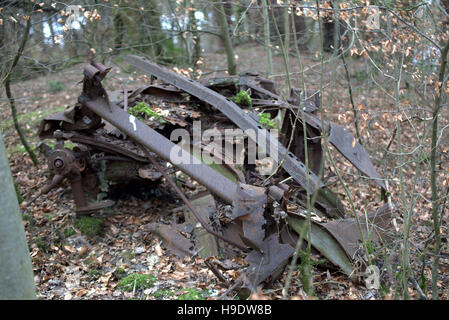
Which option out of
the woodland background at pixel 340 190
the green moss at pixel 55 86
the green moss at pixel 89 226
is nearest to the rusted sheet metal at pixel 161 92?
the woodland background at pixel 340 190

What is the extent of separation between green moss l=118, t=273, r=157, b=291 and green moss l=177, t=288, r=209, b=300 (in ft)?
1.43

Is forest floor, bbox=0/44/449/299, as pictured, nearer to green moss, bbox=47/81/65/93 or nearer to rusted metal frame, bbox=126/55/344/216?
rusted metal frame, bbox=126/55/344/216

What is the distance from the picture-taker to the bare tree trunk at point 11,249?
2.53 meters

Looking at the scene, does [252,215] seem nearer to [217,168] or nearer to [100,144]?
[217,168]

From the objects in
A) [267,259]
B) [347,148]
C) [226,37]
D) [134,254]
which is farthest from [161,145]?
[226,37]

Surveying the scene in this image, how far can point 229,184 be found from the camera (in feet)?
13.2

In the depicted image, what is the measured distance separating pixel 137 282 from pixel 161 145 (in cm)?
147

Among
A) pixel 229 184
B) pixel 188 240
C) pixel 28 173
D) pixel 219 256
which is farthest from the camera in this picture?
pixel 28 173

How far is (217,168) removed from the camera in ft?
16.5

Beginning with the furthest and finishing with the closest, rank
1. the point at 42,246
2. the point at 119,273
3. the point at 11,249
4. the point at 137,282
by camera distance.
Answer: the point at 42,246, the point at 119,273, the point at 137,282, the point at 11,249
